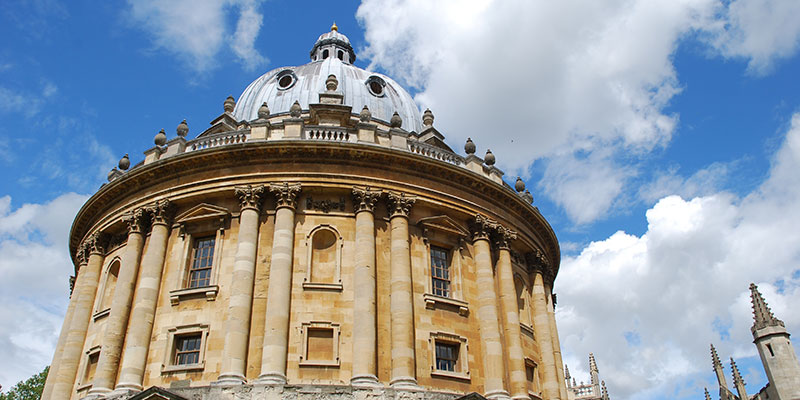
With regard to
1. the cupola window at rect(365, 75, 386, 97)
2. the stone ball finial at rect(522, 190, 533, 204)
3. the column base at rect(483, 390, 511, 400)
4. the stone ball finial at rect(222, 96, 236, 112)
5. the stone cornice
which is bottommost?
the column base at rect(483, 390, 511, 400)

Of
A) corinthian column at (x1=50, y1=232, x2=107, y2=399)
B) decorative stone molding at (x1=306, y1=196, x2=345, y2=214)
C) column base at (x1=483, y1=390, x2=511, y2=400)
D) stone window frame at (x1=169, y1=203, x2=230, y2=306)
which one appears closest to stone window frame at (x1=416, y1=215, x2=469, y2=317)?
column base at (x1=483, y1=390, x2=511, y2=400)

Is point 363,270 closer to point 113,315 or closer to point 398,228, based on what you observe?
point 398,228

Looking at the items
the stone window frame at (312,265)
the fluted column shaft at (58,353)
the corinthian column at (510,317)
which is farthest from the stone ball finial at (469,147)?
the fluted column shaft at (58,353)

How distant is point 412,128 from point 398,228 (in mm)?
15459

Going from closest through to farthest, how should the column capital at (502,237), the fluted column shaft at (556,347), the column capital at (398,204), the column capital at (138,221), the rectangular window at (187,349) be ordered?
the rectangular window at (187,349), the column capital at (398,204), the column capital at (138,221), the column capital at (502,237), the fluted column shaft at (556,347)

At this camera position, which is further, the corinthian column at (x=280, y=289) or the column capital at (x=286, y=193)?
the column capital at (x=286, y=193)

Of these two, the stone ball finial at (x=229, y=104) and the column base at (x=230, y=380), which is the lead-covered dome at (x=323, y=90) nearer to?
the stone ball finial at (x=229, y=104)

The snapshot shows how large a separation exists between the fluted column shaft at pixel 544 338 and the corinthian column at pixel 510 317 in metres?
2.24

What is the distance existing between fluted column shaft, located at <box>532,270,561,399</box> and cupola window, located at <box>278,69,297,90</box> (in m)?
18.8

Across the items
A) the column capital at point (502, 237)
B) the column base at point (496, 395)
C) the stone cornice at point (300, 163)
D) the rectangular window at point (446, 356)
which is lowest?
the column base at point (496, 395)

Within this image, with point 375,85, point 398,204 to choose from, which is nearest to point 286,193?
point 398,204

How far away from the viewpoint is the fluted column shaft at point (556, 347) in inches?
1060

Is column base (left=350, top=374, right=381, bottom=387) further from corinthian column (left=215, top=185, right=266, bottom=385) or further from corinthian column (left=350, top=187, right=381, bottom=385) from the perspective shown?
corinthian column (left=215, top=185, right=266, bottom=385)

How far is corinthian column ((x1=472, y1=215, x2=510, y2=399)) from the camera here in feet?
71.4
